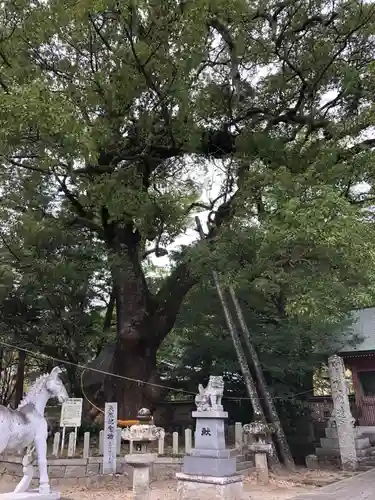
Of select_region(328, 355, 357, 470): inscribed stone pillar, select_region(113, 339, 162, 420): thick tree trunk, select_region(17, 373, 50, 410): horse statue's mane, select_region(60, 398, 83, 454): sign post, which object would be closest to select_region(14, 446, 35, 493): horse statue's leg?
select_region(17, 373, 50, 410): horse statue's mane

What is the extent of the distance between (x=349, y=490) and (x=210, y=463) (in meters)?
3.13

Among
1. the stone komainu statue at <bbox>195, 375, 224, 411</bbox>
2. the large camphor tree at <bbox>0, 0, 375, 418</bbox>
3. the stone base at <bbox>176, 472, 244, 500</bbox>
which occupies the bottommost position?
the stone base at <bbox>176, 472, 244, 500</bbox>

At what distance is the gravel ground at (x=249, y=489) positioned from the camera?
27.7 feet

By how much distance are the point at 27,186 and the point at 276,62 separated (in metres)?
7.58

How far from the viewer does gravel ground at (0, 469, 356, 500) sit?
27.7 feet

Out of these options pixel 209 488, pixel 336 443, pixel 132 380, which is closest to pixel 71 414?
pixel 132 380

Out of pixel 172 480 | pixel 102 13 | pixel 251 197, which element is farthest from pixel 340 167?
pixel 172 480

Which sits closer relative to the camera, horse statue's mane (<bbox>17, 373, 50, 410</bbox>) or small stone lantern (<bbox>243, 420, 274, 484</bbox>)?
horse statue's mane (<bbox>17, 373, 50, 410</bbox>)

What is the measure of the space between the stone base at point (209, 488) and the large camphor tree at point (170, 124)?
4.32m

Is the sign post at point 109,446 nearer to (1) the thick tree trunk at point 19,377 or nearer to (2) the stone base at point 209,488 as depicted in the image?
(2) the stone base at point 209,488

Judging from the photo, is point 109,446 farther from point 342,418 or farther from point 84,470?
point 342,418

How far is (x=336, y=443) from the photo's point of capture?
Answer: 1312cm

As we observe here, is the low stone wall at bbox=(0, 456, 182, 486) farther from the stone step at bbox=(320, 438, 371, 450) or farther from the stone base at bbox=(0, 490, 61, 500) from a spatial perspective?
the stone step at bbox=(320, 438, 371, 450)

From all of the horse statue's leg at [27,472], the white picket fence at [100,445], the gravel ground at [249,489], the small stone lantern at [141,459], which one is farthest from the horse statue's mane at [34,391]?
the white picket fence at [100,445]
